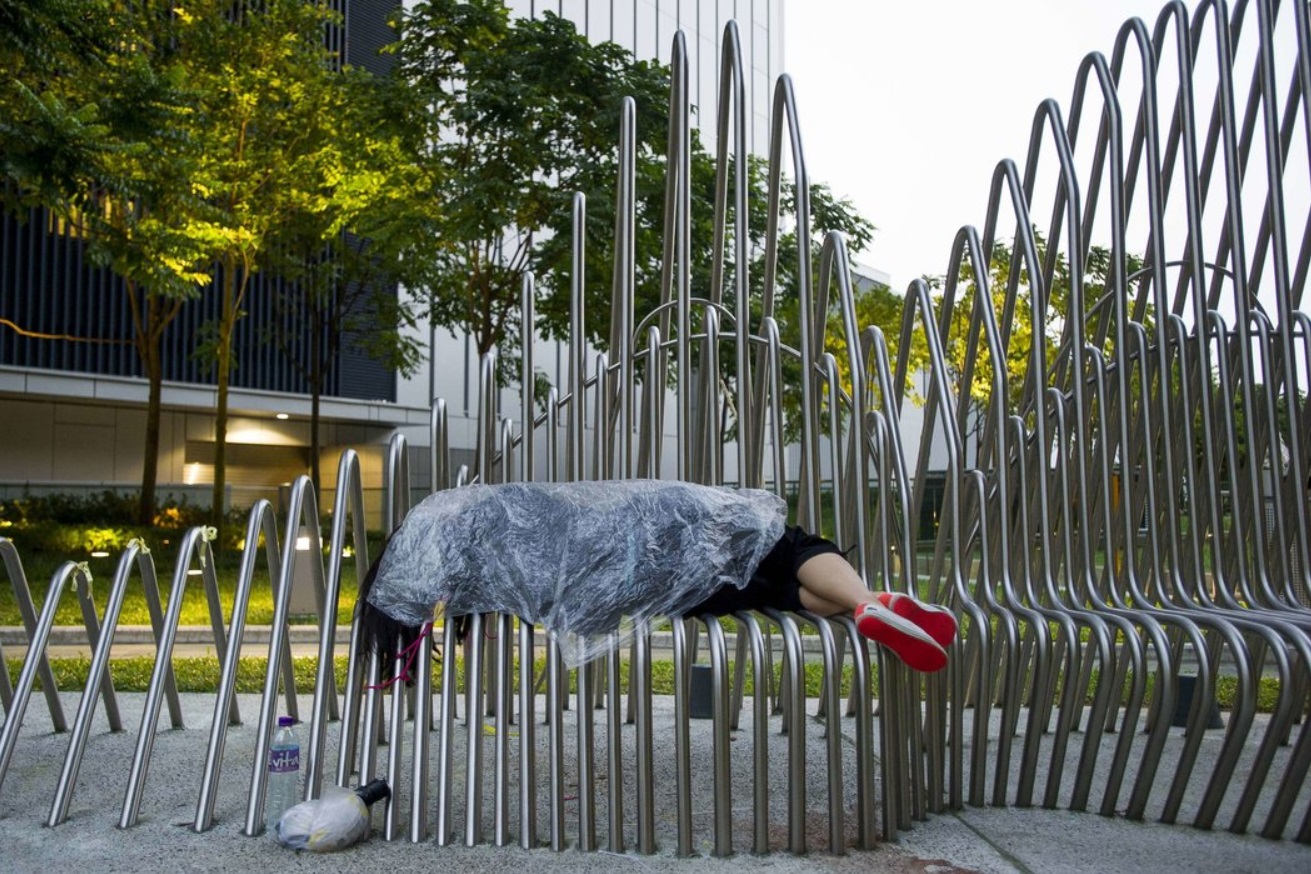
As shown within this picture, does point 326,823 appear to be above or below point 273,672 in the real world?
below

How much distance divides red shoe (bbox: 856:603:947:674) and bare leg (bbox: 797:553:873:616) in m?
0.14

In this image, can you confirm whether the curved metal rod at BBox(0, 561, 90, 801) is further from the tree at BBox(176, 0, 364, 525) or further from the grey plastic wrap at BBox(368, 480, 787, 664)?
the tree at BBox(176, 0, 364, 525)

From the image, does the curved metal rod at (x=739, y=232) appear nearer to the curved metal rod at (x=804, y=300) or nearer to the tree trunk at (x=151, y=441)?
the curved metal rod at (x=804, y=300)

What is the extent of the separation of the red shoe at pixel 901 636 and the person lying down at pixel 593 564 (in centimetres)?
17

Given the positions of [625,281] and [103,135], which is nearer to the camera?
[625,281]

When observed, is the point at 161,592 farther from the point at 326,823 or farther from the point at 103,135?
the point at 326,823

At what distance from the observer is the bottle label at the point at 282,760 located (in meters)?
4.20

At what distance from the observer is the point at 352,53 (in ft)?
80.0

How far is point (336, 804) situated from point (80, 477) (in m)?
21.1

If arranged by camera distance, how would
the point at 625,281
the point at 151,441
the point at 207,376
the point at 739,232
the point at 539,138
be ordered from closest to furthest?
1. the point at 739,232
2. the point at 625,281
3. the point at 539,138
4. the point at 151,441
5. the point at 207,376

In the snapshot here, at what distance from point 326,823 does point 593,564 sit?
1.12m

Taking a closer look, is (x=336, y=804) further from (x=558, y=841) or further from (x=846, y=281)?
(x=846, y=281)

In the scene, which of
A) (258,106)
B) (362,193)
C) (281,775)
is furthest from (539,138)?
(281,775)

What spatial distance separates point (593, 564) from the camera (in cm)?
404
